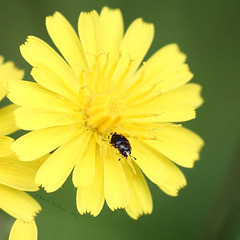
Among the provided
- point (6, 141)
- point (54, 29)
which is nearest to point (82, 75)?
point (54, 29)

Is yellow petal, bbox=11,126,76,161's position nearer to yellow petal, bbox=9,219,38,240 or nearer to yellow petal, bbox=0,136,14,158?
yellow petal, bbox=0,136,14,158

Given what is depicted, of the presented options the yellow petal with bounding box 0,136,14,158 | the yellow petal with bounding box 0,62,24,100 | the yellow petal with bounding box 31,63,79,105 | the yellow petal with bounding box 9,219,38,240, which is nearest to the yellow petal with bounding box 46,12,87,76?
the yellow petal with bounding box 31,63,79,105

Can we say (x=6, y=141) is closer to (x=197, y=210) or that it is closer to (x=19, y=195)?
(x=19, y=195)

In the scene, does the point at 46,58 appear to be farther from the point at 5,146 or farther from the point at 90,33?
the point at 5,146

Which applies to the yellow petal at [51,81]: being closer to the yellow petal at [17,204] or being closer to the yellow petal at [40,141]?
the yellow petal at [40,141]

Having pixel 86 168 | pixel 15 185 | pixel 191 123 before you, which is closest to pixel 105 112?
pixel 86 168

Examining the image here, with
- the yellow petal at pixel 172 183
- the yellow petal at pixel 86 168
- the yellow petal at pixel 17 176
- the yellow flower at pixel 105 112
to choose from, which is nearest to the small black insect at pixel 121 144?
the yellow flower at pixel 105 112
